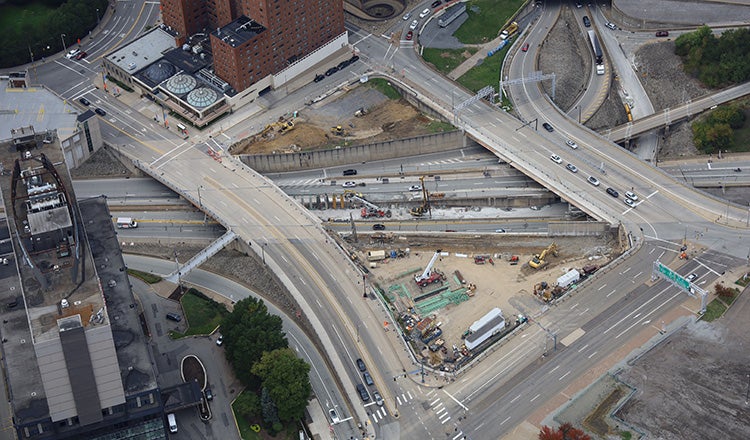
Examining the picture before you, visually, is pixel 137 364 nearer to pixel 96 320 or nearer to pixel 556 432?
pixel 96 320

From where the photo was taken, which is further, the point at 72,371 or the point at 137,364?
the point at 137,364

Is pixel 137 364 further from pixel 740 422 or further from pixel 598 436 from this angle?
pixel 740 422

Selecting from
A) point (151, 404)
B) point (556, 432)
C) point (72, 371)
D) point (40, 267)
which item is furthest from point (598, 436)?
point (40, 267)

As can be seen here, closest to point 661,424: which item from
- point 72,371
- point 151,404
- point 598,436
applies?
point 598,436

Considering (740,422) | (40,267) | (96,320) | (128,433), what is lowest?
(740,422)

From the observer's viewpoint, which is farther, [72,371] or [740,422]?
[740,422]

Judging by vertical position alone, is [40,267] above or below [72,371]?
above

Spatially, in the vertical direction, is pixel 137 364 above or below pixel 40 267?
below

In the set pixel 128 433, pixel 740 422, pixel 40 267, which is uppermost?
pixel 40 267
